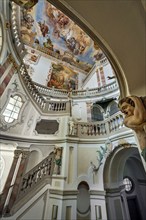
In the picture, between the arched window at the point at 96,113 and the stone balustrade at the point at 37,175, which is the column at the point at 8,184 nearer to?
the stone balustrade at the point at 37,175

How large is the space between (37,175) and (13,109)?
9.92 feet

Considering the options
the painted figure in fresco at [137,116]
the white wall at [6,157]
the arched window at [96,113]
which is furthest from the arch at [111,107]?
the painted figure in fresco at [137,116]

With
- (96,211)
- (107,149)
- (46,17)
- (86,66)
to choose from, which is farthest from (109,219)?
(46,17)

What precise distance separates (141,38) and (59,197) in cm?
497

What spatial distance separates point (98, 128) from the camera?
5.56 m

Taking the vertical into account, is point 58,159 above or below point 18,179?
above

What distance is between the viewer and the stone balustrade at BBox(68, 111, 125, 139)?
4836 millimetres

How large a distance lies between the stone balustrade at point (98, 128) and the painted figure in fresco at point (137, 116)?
12.6 ft

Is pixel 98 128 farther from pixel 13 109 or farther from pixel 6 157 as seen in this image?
pixel 6 157

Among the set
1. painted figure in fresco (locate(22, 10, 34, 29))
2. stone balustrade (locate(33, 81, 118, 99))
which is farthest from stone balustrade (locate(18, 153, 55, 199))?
painted figure in fresco (locate(22, 10, 34, 29))

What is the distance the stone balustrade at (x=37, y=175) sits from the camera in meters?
4.48

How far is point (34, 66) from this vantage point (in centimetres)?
A: 1179

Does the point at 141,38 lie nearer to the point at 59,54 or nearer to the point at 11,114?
the point at 11,114

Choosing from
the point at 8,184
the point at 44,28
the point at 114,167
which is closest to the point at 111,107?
the point at 114,167
